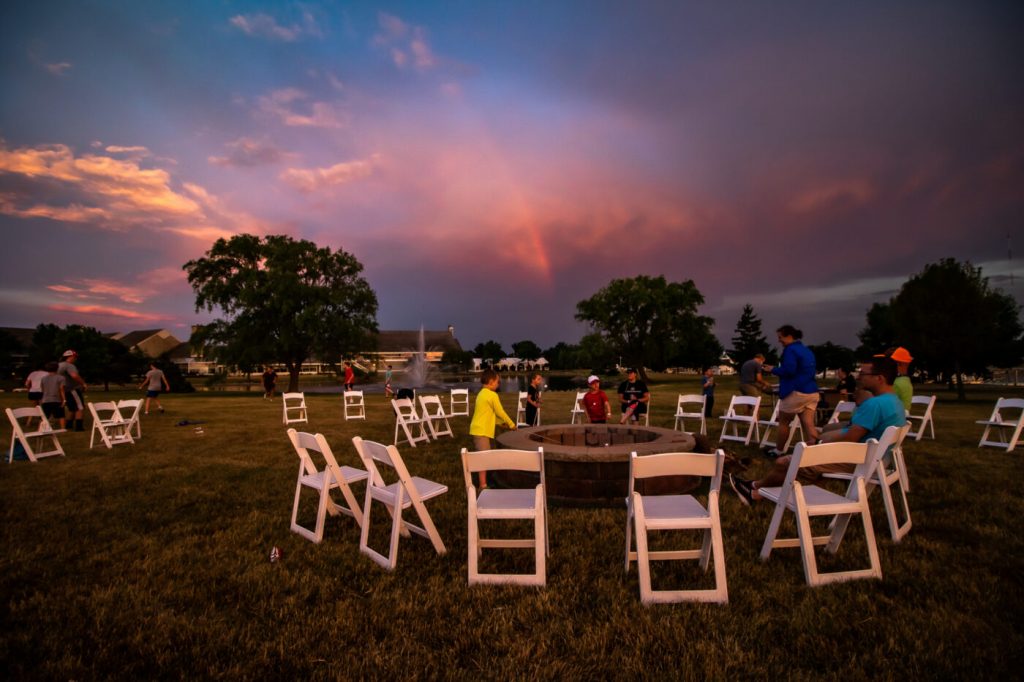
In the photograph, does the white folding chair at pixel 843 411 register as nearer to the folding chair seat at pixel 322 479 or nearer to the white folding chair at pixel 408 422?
the white folding chair at pixel 408 422

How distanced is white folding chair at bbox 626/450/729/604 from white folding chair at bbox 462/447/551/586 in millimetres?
703

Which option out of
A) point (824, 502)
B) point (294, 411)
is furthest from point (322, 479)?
point (294, 411)

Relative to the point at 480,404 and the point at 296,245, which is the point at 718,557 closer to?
the point at 480,404

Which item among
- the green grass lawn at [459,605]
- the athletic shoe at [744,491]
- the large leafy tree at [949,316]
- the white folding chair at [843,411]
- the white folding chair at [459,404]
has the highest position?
the large leafy tree at [949,316]

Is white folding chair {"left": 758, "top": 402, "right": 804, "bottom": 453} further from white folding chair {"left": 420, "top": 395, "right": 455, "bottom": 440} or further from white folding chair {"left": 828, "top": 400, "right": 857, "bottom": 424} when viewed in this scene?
white folding chair {"left": 420, "top": 395, "right": 455, "bottom": 440}

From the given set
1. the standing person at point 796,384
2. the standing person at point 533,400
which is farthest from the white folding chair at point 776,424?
the standing person at point 533,400

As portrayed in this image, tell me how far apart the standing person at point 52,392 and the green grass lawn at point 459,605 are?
22.5 feet

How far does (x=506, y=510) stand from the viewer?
3748 mm

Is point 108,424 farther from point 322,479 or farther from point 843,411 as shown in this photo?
point 843,411

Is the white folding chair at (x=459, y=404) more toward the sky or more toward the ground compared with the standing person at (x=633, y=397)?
more toward the ground

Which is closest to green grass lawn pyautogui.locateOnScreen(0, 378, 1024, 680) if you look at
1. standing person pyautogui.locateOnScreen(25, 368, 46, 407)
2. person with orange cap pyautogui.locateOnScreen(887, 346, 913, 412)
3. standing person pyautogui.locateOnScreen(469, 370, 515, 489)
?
standing person pyautogui.locateOnScreen(469, 370, 515, 489)

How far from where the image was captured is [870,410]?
4957mm

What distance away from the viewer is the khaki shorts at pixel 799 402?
7492 millimetres

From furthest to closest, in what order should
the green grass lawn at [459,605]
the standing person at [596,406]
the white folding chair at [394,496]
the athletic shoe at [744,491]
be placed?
the standing person at [596,406]
the athletic shoe at [744,491]
the white folding chair at [394,496]
the green grass lawn at [459,605]
